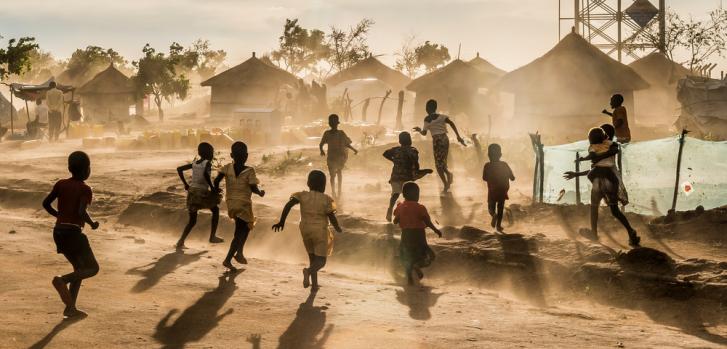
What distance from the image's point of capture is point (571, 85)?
107 feet

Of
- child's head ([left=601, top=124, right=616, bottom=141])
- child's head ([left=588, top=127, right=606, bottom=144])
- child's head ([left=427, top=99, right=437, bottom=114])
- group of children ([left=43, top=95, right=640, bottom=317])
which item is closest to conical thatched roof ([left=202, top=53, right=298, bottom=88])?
child's head ([left=427, top=99, right=437, bottom=114])

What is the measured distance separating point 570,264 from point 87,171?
5.61m

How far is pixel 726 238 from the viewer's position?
10125 mm

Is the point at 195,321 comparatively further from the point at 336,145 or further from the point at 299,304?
the point at 336,145

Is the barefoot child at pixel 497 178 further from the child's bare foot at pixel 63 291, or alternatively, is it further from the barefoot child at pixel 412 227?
the child's bare foot at pixel 63 291

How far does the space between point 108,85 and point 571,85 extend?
29.0 metres

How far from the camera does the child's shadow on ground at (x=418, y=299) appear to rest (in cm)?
749

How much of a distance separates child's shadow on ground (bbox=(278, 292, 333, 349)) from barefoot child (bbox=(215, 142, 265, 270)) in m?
1.77

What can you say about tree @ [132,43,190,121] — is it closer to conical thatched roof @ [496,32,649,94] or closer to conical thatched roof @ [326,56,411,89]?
conical thatched roof @ [326,56,411,89]

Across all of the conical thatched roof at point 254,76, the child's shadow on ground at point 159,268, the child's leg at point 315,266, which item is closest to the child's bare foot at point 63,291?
the child's shadow on ground at point 159,268

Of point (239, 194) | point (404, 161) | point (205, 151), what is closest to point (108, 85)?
point (404, 161)

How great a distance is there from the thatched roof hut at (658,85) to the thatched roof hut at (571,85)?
14.4 meters

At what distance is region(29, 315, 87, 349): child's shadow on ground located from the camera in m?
5.90

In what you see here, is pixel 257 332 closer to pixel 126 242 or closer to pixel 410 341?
pixel 410 341
